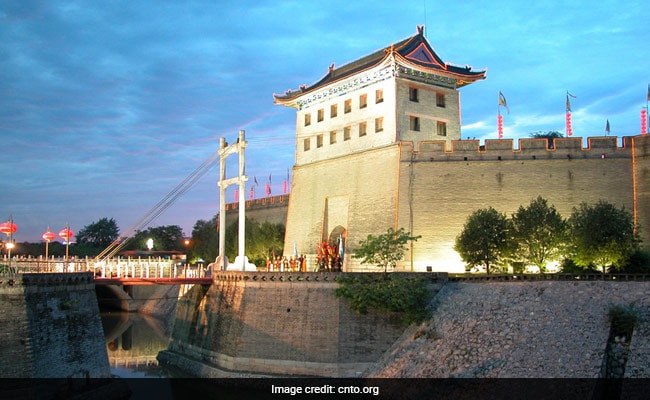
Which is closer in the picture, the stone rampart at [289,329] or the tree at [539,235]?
the stone rampart at [289,329]

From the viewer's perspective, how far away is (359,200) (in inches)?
1341

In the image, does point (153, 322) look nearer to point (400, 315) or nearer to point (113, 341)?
point (113, 341)

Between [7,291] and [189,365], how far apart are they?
10096mm

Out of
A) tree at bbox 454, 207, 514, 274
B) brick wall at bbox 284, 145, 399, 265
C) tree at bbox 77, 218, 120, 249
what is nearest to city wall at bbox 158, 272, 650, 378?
tree at bbox 454, 207, 514, 274

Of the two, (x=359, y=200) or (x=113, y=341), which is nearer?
(x=359, y=200)

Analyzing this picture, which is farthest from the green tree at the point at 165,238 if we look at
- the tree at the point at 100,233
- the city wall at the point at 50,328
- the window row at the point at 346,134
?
the city wall at the point at 50,328

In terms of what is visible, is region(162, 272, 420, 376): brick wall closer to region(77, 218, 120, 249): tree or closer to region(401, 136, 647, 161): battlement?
region(401, 136, 647, 161): battlement

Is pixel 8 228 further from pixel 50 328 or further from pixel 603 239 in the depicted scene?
pixel 603 239

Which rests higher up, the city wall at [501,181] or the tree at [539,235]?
the city wall at [501,181]

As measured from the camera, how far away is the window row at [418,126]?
33812 millimetres

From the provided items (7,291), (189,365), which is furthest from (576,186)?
(7,291)

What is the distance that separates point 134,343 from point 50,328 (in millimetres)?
18055

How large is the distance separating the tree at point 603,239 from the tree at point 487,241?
2.89m

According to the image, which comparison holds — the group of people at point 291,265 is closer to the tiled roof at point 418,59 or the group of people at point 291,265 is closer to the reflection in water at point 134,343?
the reflection in water at point 134,343
